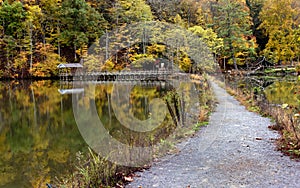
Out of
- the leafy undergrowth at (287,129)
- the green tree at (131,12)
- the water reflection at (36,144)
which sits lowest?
the water reflection at (36,144)

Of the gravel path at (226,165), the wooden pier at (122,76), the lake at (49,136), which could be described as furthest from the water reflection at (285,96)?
the wooden pier at (122,76)

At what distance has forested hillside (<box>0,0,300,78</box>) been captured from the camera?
29.4 metres

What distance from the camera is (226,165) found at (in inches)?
167

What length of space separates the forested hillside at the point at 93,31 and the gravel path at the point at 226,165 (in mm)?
21233

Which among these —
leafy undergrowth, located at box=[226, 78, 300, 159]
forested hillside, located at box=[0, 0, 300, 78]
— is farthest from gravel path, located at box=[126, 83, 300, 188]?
forested hillside, located at box=[0, 0, 300, 78]

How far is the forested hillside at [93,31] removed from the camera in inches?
1158

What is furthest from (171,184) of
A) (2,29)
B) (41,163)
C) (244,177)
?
(2,29)

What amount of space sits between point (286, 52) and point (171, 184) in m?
31.1

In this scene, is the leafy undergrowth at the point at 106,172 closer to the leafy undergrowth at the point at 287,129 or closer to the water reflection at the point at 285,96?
the leafy undergrowth at the point at 287,129

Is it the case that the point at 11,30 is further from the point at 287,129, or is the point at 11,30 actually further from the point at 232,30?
the point at 287,129

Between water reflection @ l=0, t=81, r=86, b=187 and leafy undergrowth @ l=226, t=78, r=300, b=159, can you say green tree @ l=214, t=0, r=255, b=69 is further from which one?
leafy undergrowth @ l=226, t=78, r=300, b=159

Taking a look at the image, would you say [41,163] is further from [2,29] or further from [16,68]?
[2,29]

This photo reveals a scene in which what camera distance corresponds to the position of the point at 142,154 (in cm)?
478

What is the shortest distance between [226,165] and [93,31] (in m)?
31.5
